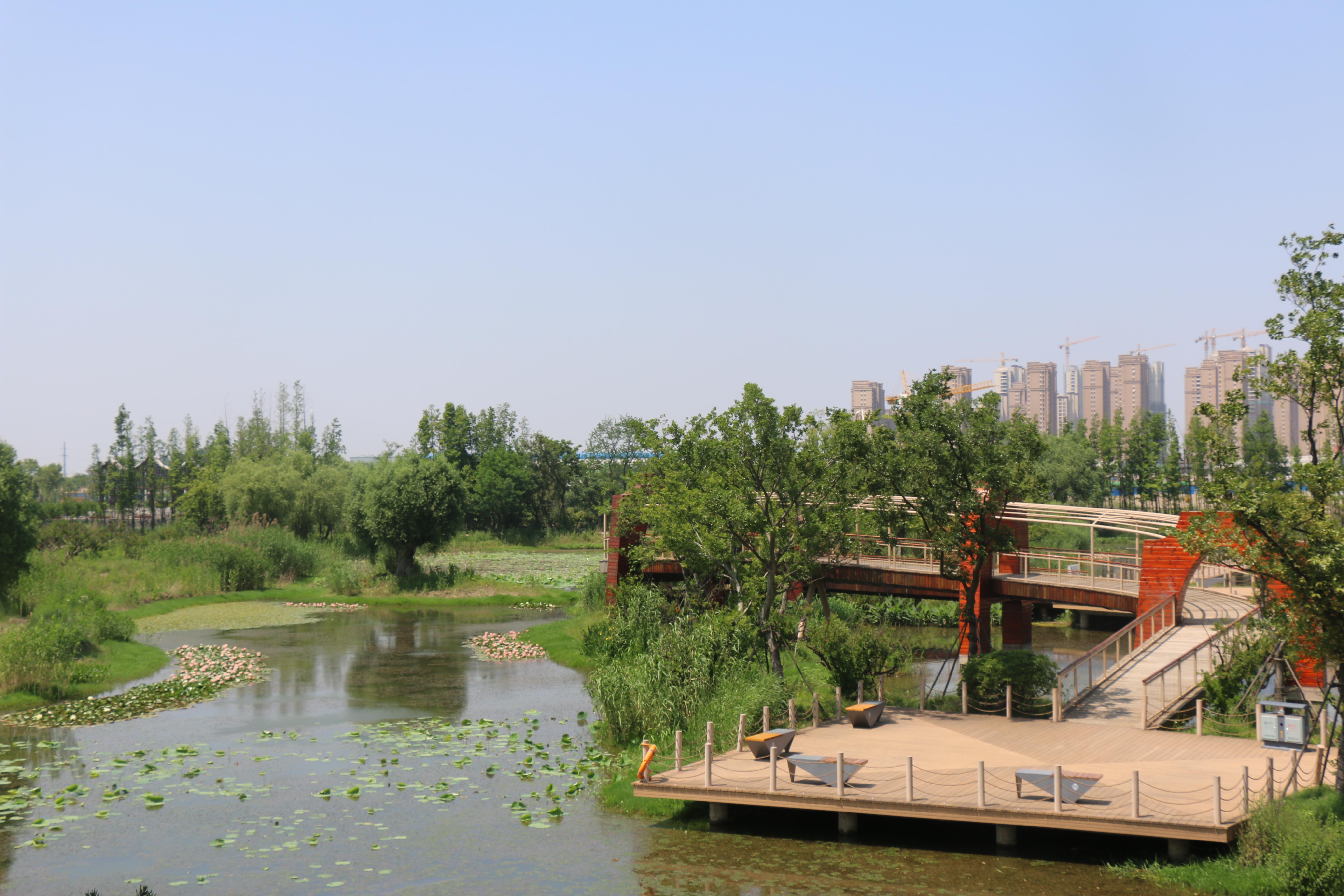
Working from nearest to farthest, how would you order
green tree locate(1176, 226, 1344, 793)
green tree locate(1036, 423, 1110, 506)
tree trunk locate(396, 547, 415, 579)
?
green tree locate(1176, 226, 1344, 793) < tree trunk locate(396, 547, 415, 579) < green tree locate(1036, 423, 1110, 506)

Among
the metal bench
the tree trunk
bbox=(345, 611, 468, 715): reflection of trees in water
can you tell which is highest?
the tree trunk

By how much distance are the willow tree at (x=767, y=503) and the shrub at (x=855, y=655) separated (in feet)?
3.97

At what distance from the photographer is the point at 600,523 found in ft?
331

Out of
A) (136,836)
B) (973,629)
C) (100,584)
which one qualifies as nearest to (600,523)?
(100,584)

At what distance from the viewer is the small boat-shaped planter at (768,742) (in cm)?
1695

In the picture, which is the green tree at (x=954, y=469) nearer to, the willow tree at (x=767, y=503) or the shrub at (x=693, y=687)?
the willow tree at (x=767, y=503)

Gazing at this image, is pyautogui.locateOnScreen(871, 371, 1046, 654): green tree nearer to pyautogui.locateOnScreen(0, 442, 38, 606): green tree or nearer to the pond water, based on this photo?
the pond water

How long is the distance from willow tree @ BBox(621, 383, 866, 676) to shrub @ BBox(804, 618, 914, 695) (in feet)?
3.97

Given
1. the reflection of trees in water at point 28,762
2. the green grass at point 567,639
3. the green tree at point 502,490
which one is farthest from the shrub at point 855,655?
the green tree at point 502,490

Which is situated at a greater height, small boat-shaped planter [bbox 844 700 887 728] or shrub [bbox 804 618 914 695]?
shrub [bbox 804 618 914 695]

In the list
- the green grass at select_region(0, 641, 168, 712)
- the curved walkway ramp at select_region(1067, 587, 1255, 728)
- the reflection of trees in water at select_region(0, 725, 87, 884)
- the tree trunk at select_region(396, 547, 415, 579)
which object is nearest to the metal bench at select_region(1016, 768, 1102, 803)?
the curved walkway ramp at select_region(1067, 587, 1255, 728)

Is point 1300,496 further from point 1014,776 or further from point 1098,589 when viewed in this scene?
point 1098,589

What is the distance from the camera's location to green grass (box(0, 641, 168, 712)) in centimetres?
2562

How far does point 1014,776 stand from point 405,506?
40.1 m
